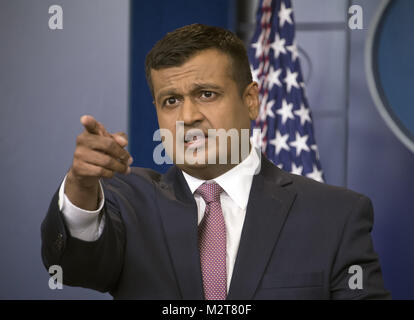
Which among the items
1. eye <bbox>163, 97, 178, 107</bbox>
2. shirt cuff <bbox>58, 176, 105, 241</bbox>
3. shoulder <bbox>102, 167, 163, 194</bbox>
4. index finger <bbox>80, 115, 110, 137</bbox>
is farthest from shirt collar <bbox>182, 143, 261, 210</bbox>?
index finger <bbox>80, 115, 110, 137</bbox>

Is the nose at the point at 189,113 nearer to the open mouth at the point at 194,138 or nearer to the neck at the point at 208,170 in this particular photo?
the open mouth at the point at 194,138

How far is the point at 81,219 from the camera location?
1.40 metres

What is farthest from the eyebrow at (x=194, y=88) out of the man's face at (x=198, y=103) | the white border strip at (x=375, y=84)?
the white border strip at (x=375, y=84)

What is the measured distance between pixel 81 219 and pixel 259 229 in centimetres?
51

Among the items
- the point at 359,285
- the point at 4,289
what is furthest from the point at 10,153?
the point at 359,285

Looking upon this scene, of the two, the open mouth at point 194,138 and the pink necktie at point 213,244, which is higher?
the open mouth at point 194,138

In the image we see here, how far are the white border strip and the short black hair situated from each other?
2100mm

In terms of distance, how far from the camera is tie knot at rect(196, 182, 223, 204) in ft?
5.57

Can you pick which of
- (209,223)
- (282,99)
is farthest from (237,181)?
(282,99)

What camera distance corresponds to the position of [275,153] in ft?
11.2

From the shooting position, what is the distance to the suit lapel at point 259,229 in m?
1.53

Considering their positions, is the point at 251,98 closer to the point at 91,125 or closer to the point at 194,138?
the point at 194,138
